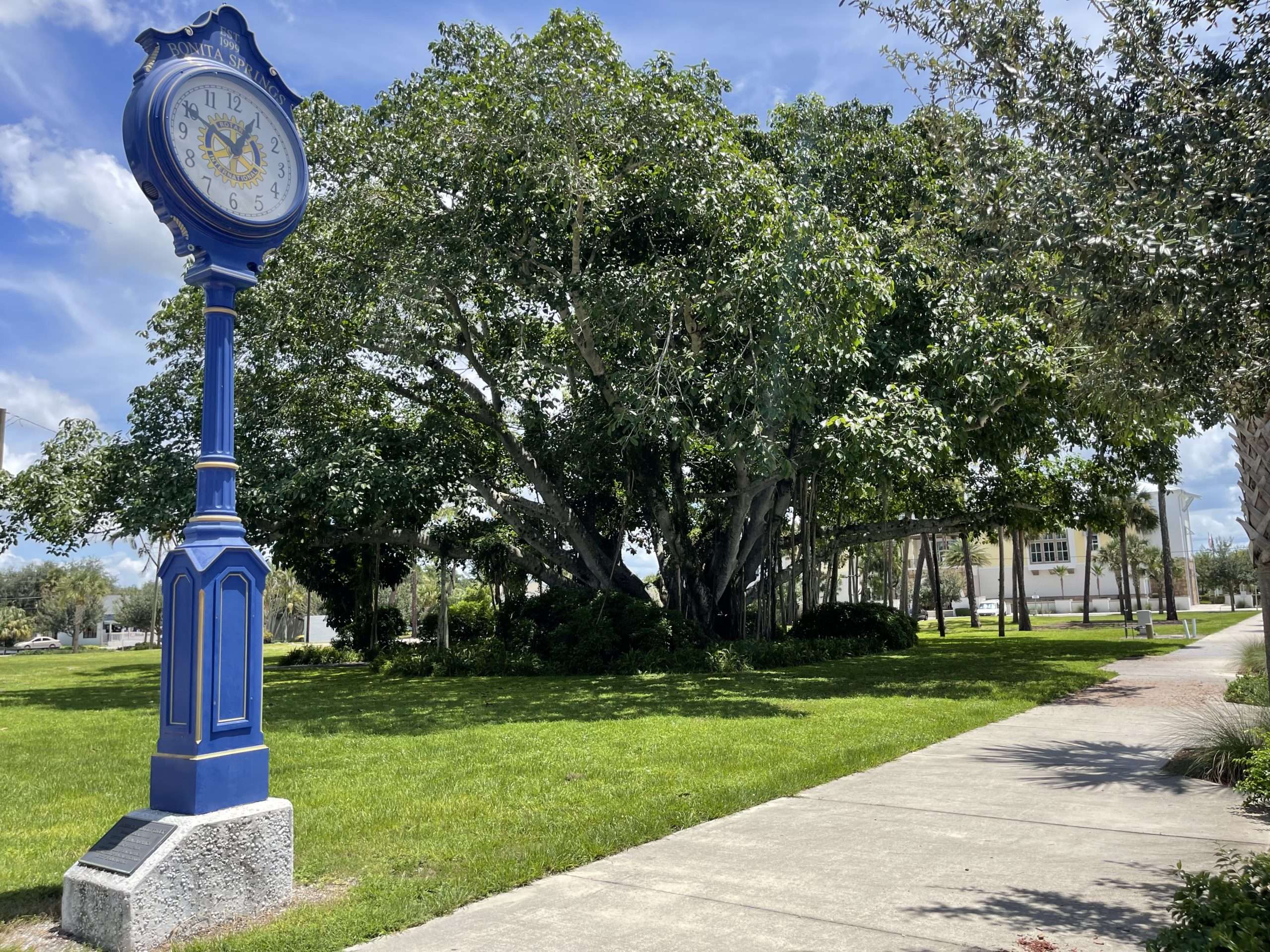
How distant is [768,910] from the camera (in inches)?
192

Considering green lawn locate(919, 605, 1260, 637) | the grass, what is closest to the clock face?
the grass

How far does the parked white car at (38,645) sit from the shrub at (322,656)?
47553mm

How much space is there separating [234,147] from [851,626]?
23.9 m

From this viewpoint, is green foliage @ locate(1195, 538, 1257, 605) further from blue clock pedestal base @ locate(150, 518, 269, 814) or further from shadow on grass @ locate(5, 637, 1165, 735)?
blue clock pedestal base @ locate(150, 518, 269, 814)

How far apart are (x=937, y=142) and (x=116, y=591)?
10727 centimetres

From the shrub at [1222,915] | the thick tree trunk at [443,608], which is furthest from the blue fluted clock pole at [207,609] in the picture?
the thick tree trunk at [443,608]

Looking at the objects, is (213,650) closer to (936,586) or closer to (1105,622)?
(936,586)

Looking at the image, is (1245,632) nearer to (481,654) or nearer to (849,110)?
(849,110)

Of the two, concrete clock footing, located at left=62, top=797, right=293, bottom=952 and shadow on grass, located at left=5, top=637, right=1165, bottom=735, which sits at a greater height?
concrete clock footing, located at left=62, top=797, right=293, bottom=952

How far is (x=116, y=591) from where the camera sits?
97.2 meters

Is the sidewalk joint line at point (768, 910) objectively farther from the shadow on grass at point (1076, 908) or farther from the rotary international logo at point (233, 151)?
the rotary international logo at point (233, 151)

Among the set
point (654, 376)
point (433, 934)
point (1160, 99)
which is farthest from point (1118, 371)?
point (654, 376)

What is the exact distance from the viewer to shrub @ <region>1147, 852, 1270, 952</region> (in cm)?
336

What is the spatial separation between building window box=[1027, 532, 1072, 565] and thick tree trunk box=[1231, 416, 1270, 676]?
81.1 metres
